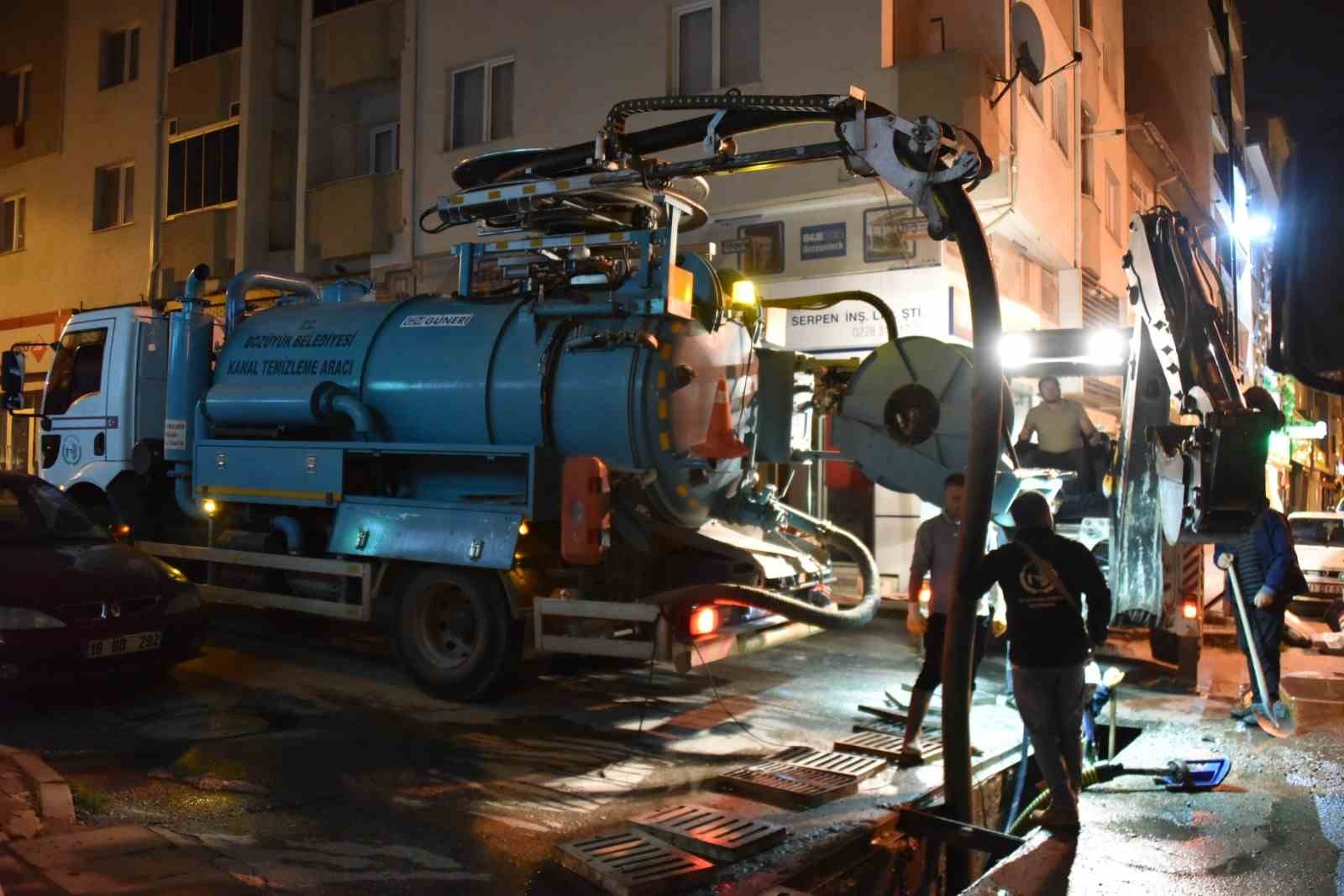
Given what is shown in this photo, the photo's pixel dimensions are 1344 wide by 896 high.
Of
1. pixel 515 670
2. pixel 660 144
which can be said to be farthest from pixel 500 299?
pixel 515 670

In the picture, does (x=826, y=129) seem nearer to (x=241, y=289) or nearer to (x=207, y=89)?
(x=241, y=289)

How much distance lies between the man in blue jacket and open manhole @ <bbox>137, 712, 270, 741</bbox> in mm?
6515

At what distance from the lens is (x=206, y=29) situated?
67.5 ft

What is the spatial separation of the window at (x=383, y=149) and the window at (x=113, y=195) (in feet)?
18.8

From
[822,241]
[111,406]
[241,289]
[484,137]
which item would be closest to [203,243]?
[484,137]

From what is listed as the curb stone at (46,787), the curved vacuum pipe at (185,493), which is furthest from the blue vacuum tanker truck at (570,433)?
the curb stone at (46,787)

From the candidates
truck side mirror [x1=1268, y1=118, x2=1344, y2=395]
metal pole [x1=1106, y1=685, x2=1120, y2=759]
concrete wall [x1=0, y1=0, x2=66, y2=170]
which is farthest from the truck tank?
concrete wall [x1=0, y1=0, x2=66, y2=170]

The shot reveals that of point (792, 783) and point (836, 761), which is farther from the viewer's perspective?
point (836, 761)

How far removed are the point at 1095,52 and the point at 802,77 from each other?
7.51 m

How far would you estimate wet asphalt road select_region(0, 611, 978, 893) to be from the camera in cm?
462

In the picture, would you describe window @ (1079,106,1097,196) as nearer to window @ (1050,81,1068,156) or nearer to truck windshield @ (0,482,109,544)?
window @ (1050,81,1068,156)

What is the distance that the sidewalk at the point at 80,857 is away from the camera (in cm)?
399

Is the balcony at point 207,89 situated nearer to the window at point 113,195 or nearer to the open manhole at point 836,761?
the window at point 113,195

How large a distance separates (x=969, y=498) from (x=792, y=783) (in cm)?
185
